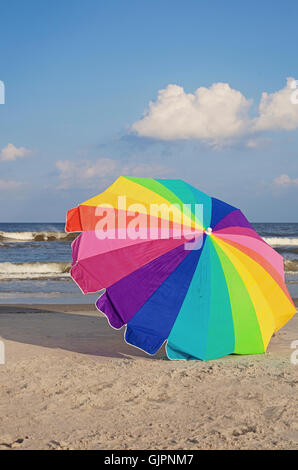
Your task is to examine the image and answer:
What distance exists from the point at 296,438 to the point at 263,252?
2770mm

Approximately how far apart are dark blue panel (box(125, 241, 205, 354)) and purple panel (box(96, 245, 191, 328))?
0.06m

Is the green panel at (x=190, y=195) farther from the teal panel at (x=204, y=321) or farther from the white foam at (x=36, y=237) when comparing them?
the white foam at (x=36, y=237)

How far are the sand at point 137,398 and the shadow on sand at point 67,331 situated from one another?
0.14 ft

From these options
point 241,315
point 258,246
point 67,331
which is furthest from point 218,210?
point 67,331

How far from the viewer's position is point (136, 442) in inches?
132

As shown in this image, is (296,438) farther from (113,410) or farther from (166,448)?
(113,410)

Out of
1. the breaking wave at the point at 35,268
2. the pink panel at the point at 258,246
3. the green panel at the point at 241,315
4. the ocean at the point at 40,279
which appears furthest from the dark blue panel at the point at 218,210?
the breaking wave at the point at 35,268

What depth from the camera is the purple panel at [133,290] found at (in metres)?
5.04

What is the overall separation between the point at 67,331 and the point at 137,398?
316 centimetres

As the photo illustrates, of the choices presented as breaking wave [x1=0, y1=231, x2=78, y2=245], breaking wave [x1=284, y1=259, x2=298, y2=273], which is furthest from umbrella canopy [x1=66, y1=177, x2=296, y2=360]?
breaking wave [x1=0, y1=231, x2=78, y2=245]

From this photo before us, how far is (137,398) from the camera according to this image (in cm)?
423

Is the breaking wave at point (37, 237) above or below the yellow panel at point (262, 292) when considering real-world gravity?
above

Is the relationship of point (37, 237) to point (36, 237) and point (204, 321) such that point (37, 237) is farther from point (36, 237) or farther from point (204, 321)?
point (204, 321)
